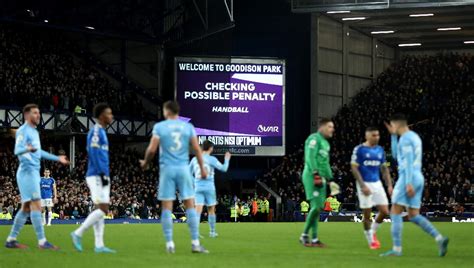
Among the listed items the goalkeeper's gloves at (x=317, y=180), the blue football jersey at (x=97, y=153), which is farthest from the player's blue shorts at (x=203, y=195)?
the blue football jersey at (x=97, y=153)

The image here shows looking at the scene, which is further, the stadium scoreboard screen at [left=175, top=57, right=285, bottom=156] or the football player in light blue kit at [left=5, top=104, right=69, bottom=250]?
Answer: the stadium scoreboard screen at [left=175, top=57, right=285, bottom=156]

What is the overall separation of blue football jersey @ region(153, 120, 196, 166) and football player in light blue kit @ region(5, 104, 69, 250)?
2415mm

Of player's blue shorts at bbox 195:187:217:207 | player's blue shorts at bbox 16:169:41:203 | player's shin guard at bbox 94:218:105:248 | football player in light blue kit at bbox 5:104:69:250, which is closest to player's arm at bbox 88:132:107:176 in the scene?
player's shin guard at bbox 94:218:105:248

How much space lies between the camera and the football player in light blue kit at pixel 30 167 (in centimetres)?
1708

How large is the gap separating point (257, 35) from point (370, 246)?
139ft

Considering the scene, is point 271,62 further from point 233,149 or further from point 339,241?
point 339,241

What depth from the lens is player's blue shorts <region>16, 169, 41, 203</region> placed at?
57.0 ft

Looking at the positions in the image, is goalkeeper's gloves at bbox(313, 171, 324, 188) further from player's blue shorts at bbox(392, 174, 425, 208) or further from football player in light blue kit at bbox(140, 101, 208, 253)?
football player in light blue kit at bbox(140, 101, 208, 253)

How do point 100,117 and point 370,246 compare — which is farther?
point 370,246

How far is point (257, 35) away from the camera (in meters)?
60.7

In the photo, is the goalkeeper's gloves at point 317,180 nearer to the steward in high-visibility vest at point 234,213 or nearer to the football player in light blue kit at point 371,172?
the football player in light blue kit at point 371,172

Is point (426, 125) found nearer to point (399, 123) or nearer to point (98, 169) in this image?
point (399, 123)

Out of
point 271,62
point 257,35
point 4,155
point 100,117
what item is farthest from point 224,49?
point 100,117

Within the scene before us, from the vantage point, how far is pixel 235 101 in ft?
167
